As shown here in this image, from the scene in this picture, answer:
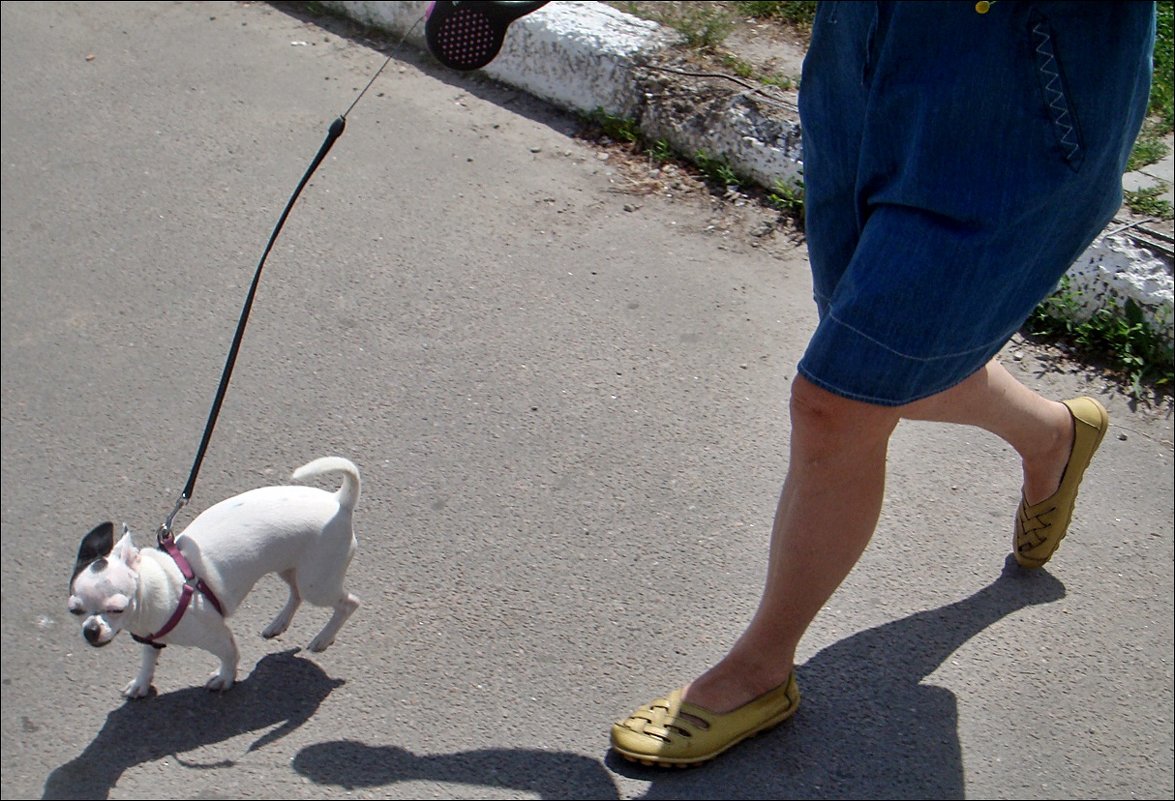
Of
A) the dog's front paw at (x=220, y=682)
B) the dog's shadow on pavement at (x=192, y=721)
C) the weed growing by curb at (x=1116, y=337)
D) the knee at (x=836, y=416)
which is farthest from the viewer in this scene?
the weed growing by curb at (x=1116, y=337)

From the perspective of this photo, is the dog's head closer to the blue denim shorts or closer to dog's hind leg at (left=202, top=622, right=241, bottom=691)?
dog's hind leg at (left=202, top=622, right=241, bottom=691)

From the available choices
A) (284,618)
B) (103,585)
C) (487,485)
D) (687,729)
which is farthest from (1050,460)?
(103,585)

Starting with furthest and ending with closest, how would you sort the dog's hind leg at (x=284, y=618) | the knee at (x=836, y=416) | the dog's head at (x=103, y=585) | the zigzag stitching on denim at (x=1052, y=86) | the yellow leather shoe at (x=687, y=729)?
1. the dog's hind leg at (x=284, y=618)
2. the yellow leather shoe at (x=687, y=729)
3. the dog's head at (x=103, y=585)
4. the knee at (x=836, y=416)
5. the zigzag stitching on denim at (x=1052, y=86)

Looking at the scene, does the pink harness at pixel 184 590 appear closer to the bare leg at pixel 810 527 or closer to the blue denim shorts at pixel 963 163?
the bare leg at pixel 810 527

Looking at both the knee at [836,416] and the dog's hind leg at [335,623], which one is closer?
the knee at [836,416]

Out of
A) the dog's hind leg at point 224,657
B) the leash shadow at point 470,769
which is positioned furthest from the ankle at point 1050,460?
the dog's hind leg at point 224,657

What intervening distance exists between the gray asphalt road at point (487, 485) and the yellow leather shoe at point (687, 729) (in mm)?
57

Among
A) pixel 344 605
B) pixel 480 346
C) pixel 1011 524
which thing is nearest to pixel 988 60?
pixel 1011 524

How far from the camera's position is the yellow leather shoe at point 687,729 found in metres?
2.27

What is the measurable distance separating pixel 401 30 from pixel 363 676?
3.33 m

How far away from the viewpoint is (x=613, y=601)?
105 inches

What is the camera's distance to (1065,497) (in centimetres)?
260

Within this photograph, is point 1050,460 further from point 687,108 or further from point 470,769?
point 687,108

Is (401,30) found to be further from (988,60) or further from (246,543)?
(988,60)
